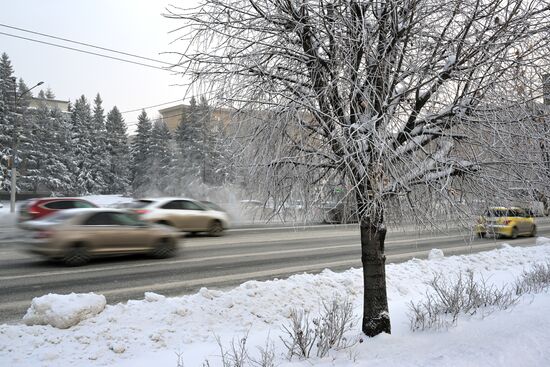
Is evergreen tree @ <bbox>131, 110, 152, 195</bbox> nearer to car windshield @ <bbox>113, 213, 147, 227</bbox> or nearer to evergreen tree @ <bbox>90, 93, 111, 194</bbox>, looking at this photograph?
evergreen tree @ <bbox>90, 93, 111, 194</bbox>

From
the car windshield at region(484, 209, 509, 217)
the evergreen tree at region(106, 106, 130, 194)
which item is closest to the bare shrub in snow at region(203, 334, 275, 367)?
the car windshield at region(484, 209, 509, 217)

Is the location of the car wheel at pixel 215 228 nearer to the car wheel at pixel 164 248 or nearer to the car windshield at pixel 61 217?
the car wheel at pixel 164 248

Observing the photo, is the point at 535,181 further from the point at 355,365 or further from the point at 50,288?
the point at 50,288

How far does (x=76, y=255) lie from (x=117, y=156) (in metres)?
60.4

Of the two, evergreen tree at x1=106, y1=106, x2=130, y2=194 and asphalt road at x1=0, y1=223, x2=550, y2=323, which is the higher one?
evergreen tree at x1=106, y1=106, x2=130, y2=194

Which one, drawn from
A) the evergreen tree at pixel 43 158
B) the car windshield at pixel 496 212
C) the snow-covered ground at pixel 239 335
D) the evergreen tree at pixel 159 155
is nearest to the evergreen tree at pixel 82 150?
the evergreen tree at pixel 43 158

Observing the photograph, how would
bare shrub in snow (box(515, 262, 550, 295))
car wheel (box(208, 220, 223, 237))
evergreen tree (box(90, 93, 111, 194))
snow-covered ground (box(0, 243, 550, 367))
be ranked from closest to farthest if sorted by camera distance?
snow-covered ground (box(0, 243, 550, 367))
bare shrub in snow (box(515, 262, 550, 295))
car wheel (box(208, 220, 223, 237))
evergreen tree (box(90, 93, 111, 194))

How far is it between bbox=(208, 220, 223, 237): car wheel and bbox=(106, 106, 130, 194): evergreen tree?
52771mm

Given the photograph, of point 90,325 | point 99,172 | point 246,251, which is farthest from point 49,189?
point 90,325

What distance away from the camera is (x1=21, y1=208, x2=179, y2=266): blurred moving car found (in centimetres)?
1010

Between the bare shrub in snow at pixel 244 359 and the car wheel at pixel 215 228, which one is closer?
the bare shrub in snow at pixel 244 359

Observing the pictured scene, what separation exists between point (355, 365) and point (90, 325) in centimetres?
333

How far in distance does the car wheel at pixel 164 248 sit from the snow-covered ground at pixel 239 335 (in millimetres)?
5228

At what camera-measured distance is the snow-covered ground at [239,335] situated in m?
4.45
